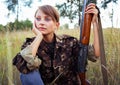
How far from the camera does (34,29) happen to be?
Answer: 1936 millimetres

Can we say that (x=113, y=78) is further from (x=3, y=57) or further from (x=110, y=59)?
(x=3, y=57)

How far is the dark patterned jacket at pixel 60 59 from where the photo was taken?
1.97 meters

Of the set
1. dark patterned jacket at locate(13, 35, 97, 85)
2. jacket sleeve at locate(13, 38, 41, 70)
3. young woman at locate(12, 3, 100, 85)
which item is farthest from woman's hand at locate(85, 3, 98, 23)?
jacket sleeve at locate(13, 38, 41, 70)

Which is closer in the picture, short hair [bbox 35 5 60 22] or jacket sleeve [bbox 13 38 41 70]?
jacket sleeve [bbox 13 38 41 70]

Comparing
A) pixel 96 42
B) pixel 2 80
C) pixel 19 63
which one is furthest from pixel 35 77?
pixel 2 80

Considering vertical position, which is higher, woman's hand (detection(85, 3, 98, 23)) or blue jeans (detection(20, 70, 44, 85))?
woman's hand (detection(85, 3, 98, 23))

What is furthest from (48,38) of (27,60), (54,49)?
(27,60)

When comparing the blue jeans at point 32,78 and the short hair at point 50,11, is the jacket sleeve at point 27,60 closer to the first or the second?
the blue jeans at point 32,78

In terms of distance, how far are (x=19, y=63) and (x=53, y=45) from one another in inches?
9.5

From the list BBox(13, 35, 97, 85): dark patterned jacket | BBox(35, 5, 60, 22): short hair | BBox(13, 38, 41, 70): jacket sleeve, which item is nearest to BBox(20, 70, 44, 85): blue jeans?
BBox(13, 38, 41, 70): jacket sleeve

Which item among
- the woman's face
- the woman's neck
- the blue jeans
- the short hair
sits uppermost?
the short hair

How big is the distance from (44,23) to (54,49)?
15cm

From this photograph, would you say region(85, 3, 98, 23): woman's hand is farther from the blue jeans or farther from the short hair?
the blue jeans

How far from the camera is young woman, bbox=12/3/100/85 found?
1.95 metres
